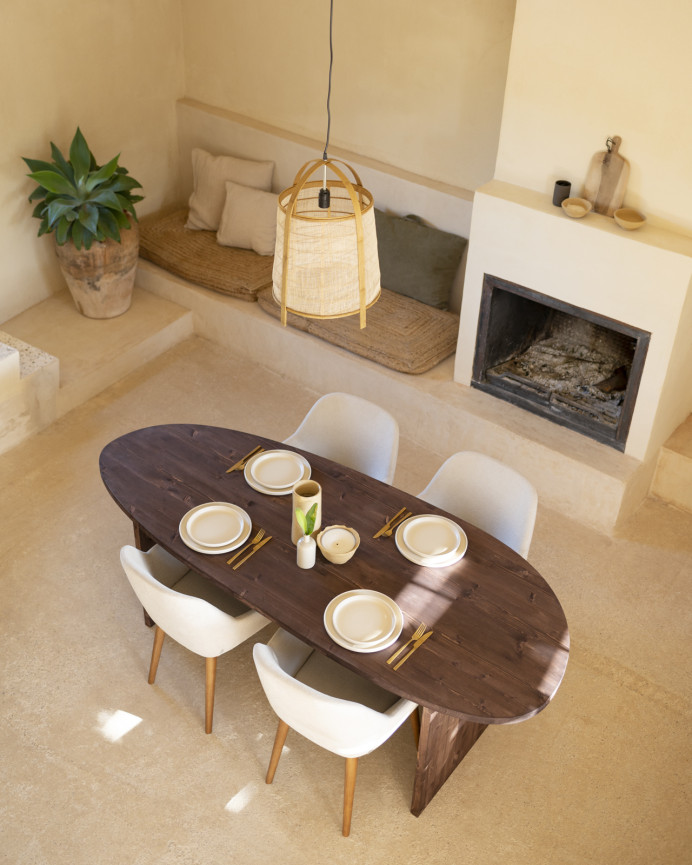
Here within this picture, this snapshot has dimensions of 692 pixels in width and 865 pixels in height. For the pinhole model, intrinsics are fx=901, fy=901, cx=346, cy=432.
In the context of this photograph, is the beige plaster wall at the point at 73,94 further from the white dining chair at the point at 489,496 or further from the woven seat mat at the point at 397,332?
the white dining chair at the point at 489,496

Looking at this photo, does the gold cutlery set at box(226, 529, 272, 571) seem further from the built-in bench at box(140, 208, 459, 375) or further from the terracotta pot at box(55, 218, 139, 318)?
the terracotta pot at box(55, 218, 139, 318)

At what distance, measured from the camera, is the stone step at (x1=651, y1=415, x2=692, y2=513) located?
4.18 metres

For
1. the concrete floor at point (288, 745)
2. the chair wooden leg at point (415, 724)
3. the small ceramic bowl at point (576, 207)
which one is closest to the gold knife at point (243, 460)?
the concrete floor at point (288, 745)

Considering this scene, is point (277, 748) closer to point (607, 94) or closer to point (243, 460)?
point (243, 460)

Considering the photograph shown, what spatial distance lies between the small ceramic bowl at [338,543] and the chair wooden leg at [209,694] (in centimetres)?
59

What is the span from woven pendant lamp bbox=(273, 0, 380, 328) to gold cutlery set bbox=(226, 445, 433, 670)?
2.98 ft

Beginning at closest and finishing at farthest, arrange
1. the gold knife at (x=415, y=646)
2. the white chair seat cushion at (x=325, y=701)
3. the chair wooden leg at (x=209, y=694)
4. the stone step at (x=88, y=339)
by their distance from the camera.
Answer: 1. the white chair seat cushion at (x=325, y=701)
2. the gold knife at (x=415, y=646)
3. the chair wooden leg at (x=209, y=694)
4. the stone step at (x=88, y=339)

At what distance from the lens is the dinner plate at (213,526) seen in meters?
3.04

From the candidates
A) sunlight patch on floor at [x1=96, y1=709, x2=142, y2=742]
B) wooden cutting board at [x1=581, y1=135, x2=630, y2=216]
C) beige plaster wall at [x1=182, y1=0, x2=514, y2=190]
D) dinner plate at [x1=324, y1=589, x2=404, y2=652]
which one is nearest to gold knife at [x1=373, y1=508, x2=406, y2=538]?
dinner plate at [x1=324, y1=589, x2=404, y2=652]

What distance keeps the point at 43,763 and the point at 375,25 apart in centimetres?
378

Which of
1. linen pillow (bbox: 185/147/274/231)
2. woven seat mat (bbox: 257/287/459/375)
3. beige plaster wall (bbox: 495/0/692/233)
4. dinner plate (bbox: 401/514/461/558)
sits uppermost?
beige plaster wall (bbox: 495/0/692/233)

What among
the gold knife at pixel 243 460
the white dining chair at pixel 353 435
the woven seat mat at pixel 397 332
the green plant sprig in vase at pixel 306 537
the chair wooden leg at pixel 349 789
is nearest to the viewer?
the chair wooden leg at pixel 349 789

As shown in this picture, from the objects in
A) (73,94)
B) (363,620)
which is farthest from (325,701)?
(73,94)

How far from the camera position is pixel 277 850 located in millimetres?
2922
